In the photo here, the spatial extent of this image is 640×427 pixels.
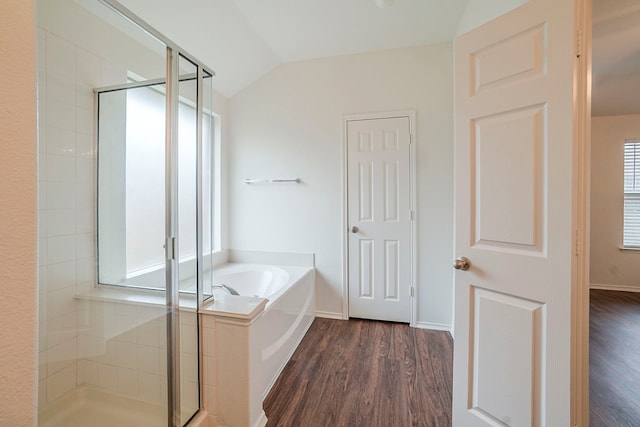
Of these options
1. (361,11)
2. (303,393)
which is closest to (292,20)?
(361,11)

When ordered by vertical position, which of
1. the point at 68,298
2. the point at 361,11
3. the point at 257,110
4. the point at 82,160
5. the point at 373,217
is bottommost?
the point at 68,298

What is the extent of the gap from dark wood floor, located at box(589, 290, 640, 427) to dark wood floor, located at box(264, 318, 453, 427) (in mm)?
824

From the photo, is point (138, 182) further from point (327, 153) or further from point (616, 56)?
point (616, 56)

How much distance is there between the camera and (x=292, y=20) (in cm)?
216

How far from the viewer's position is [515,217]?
3.60 ft

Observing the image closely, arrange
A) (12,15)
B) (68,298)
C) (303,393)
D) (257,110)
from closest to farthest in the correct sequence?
1. (12,15)
2. (68,298)
3. (303,393)
4. (257,110)

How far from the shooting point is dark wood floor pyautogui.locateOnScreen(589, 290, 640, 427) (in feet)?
4.94

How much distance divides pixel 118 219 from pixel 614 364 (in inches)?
141

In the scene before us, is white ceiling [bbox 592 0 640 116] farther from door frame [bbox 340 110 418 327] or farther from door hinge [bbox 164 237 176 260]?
door hinge [bbox 164 237 176 260]

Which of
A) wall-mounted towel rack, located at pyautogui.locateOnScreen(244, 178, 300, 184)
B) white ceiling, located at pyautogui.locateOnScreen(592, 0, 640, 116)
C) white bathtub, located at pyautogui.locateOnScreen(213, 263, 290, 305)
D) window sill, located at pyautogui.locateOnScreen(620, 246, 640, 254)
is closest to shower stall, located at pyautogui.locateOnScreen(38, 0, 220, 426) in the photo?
white bathtub, located at pyautogui.locateOnScreen(213, 263, 290, 305)

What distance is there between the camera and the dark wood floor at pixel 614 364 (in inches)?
59.3

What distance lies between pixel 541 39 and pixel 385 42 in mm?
1701

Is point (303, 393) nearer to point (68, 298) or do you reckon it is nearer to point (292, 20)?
point (68, 298)

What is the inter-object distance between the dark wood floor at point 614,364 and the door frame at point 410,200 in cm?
123
